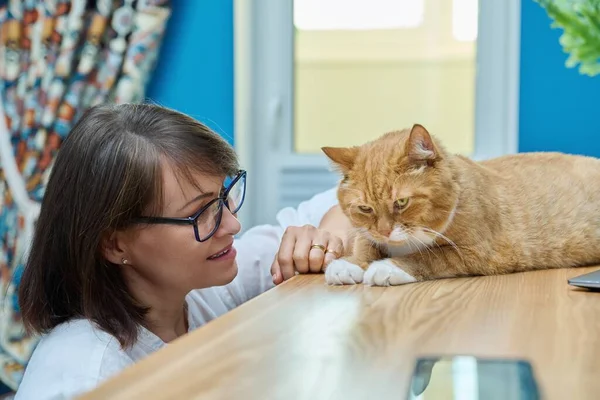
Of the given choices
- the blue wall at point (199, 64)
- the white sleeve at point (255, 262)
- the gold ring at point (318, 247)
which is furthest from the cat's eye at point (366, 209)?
the blue wall at point (199, 64)

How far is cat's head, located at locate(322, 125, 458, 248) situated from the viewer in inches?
45.6

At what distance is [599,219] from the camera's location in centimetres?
127

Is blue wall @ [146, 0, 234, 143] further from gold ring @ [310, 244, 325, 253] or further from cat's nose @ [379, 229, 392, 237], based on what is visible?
cat's nose @ [379, 229, 392, 237]

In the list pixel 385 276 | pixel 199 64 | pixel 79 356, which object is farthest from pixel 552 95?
→ pixel 79 356

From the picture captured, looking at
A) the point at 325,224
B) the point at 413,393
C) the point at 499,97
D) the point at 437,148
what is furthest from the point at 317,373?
the point at 499,97

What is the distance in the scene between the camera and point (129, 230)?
3.85ft

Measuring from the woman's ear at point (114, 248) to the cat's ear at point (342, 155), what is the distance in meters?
0.37

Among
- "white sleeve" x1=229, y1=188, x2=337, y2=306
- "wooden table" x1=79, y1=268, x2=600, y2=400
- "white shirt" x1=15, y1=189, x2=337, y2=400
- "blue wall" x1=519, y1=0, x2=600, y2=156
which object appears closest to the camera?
"wooden table" x1=79, y1=268, x2=600, y2=400

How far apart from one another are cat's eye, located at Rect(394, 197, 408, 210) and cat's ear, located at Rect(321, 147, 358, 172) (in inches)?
4.7

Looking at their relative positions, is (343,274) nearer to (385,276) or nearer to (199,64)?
(385,276)

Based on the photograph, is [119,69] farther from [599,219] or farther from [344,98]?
[599,219]

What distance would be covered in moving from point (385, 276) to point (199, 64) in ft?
5.33

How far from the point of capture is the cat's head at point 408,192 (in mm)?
1159

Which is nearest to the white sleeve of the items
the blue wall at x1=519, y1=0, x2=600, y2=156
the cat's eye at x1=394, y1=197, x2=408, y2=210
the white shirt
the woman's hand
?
the white shirt
